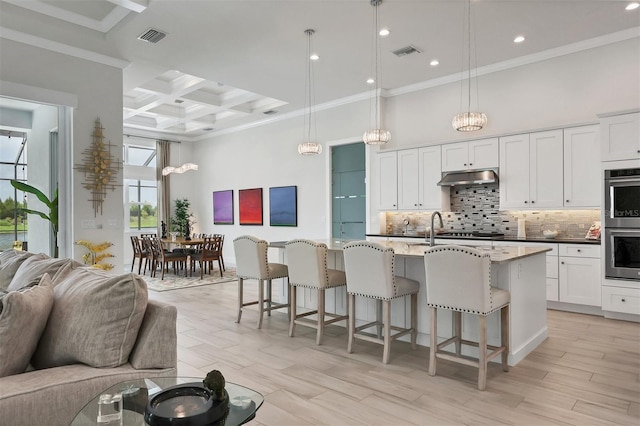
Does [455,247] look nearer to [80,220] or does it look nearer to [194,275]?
[80,220]

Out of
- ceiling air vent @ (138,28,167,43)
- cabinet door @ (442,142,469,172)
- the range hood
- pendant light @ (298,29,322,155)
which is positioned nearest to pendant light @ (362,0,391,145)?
pendant light @ (298,29,322,155)

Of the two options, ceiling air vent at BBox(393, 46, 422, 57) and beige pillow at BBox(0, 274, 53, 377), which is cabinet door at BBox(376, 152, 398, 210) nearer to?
ceiling air vent at BBox(393, 46, 422, 57)

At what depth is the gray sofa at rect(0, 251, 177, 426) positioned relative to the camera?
5.20ft

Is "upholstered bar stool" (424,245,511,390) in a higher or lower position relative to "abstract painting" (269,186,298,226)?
lower

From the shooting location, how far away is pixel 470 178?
5.99 meters

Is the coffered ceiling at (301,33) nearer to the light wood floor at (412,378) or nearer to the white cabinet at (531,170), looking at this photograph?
the white cabinet at (531,170)

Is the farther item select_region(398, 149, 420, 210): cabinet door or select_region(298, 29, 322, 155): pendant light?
select_region(398, 149, 420, 210): cabinet door

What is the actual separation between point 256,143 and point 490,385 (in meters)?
8.02

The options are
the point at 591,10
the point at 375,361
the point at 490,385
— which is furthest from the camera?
the point at 591,10

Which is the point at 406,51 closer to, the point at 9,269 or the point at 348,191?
the point at 348,191

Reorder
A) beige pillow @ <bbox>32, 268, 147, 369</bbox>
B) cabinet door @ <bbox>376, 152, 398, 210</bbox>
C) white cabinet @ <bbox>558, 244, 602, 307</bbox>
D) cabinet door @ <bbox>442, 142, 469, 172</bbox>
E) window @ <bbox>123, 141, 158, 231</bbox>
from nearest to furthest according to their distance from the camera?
beige pillow @ <bbox>32, 268, 147, 369</bbox>
white cabinet @ <bbox>558, 244, 602, 307</bbox>
cabinet door @ <bbox>442, 142, 469, 172</bbox>
cabinet door @ <bbox>376, 152, 398, 210</bbox>
window @ <bbox>123, 141, 158, 231</bbox>

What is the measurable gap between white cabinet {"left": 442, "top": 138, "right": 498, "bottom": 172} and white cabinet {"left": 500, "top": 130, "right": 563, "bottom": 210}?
142 mm

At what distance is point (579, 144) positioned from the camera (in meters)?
5.18

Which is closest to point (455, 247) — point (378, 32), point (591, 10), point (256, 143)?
point (378, 32)
